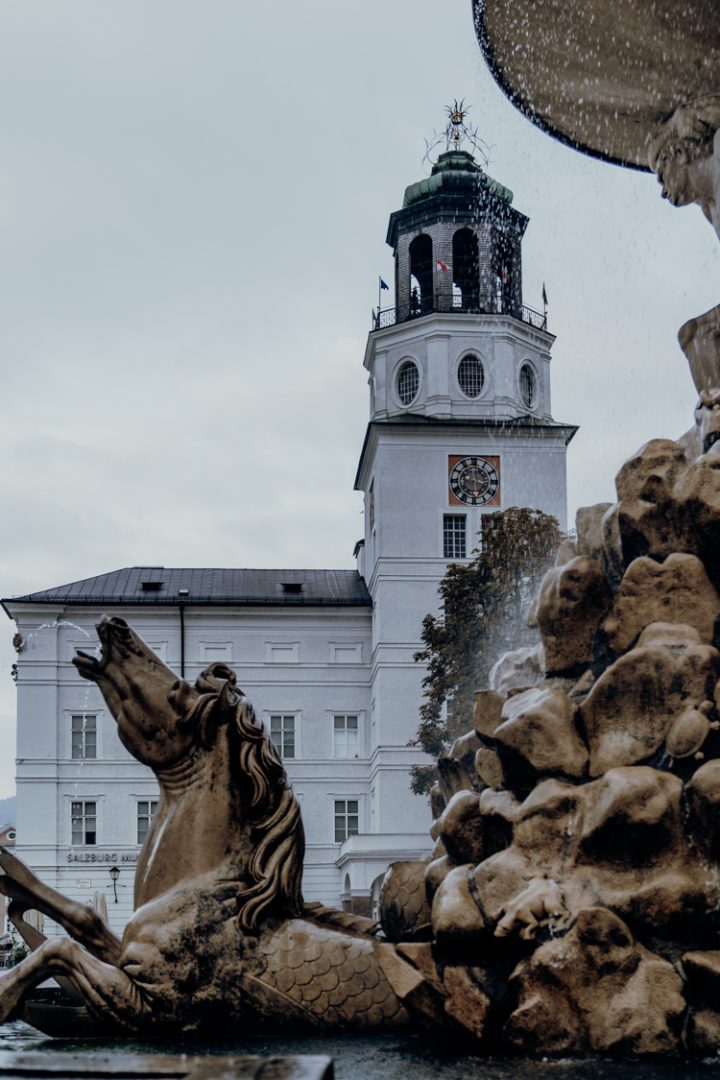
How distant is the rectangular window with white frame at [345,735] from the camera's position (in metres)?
62.8

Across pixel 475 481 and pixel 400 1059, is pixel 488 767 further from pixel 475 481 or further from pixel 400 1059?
pixel 475 481

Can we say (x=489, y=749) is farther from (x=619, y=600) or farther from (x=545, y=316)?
(x=545, y=316)

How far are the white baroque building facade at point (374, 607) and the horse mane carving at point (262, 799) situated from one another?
52238 millimetres

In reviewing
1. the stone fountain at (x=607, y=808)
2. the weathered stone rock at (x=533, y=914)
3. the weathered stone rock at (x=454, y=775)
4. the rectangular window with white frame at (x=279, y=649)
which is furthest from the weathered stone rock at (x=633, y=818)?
the rectangular window with white frame at (x=279, y=649)

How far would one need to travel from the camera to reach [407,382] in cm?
6406

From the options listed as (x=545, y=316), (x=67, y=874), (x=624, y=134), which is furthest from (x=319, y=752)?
(x=624, y=134)

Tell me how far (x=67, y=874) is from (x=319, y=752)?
37.1 feet

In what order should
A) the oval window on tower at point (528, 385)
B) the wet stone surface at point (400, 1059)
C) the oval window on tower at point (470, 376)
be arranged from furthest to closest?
1. the oval window on tower at point (528, 385)
2. the oval window on tower at point (470, 376)
3. the wet stone surface at point (400, 1059)

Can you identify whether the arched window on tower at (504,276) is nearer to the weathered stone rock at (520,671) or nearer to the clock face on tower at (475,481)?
the clock face on tower at (475,481)

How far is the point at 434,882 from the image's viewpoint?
6.30 m

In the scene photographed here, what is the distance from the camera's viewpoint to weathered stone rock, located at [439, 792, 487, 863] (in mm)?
6098

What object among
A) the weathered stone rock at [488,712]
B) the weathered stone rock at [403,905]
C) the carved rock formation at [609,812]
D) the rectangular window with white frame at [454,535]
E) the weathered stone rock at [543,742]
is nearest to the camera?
the carved rock formation at [609,812]

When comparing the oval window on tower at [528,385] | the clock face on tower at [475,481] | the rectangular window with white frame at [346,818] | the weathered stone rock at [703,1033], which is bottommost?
the rectangular window with white frame at [346,818]

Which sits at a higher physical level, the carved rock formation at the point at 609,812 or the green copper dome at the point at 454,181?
the green copper dome at the point at 454,181
